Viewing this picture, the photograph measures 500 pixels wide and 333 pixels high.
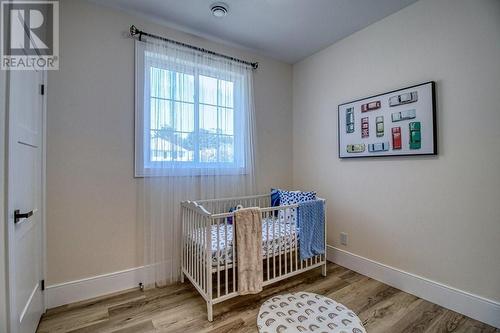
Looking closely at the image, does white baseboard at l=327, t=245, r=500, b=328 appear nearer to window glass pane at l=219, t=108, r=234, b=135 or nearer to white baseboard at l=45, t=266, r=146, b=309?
window glass pane at l=219, t=108, r=234, b=135

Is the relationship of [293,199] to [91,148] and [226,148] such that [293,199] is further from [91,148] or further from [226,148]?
[91,148]

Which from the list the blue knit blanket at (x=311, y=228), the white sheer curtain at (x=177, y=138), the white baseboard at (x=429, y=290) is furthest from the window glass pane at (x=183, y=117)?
the white baseboard at (x=429, y=290)

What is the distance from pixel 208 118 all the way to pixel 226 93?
15.3 inches

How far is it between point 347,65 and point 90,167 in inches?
111

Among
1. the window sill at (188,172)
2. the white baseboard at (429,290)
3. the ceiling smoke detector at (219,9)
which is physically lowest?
the white baseboard at (429,290)

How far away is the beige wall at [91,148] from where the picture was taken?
1852mm

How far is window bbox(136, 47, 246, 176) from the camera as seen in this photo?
7.05 ft

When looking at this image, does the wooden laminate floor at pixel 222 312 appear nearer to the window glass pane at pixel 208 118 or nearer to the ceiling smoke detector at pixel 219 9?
the window glass pane at pixel 208 118

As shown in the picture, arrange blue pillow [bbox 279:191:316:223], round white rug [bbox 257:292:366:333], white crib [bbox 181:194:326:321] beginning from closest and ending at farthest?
round white rug [bbox 257:292:366:333] → white crib [bbox 181:194:326:321] → blue pillow [bbox 279:191:316:223]

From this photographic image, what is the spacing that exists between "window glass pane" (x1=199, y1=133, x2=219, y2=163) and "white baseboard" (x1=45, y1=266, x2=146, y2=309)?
1224mm

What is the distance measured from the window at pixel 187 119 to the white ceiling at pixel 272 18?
1.28 feet

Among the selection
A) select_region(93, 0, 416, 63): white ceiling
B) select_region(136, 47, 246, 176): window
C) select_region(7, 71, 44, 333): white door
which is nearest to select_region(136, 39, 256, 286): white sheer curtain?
select_region(136, 47, 246, 176): window

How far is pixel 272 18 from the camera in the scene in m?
2.22

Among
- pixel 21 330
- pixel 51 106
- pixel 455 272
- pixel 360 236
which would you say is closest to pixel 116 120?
pixel 51 106
